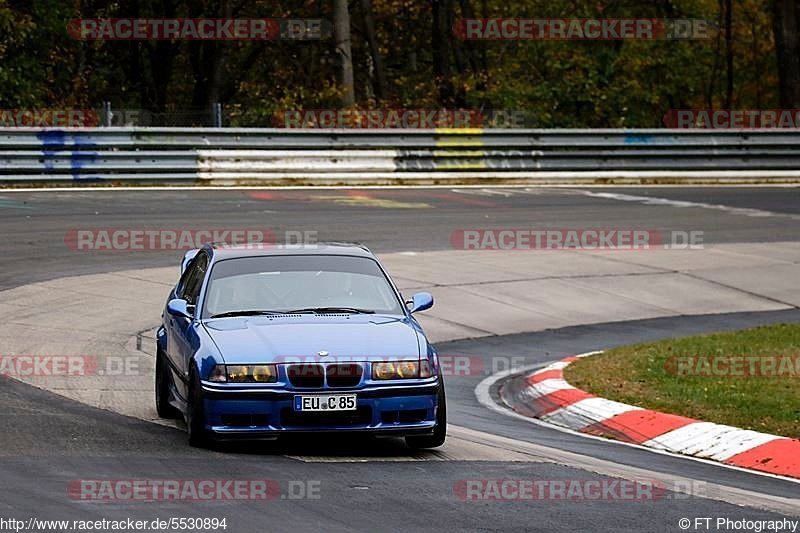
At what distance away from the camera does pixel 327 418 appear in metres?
9.37

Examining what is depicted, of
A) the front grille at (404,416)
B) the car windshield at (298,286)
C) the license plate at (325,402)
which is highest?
the car windshield at (298,286)

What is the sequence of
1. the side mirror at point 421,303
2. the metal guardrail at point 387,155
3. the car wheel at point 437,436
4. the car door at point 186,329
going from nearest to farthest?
the car wheel at point 437,436 → the car door at point 186,329 → the side mirror at point 421,303 → the metal guardrail at point 387,155

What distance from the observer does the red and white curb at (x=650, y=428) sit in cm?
992

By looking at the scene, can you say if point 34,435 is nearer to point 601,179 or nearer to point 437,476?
point 437,476

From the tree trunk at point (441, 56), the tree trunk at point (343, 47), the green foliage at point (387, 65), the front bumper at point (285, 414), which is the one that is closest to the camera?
the front bumper at point (285, 414)

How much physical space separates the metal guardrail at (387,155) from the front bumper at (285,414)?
17729mm

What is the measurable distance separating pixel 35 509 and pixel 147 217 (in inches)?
634

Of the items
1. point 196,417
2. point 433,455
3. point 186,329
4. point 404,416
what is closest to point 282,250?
point 186,329

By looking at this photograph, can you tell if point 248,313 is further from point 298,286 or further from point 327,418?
point 327,418

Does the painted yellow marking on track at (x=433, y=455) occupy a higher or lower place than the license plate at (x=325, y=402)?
lower

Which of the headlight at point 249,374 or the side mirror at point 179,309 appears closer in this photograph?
the headlight at point 249,374

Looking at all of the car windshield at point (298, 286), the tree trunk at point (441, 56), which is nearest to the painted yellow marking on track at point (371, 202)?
the car windshield at point (298, 286)

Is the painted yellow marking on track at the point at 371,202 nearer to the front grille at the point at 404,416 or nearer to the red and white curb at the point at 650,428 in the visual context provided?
the red and white curb at the point at 650,428

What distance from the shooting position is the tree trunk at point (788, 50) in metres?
39.8
